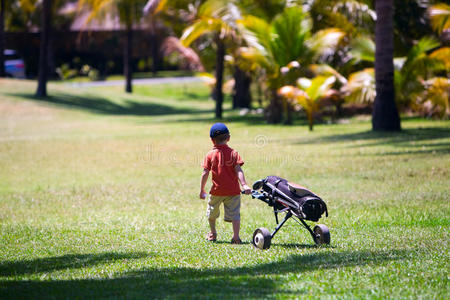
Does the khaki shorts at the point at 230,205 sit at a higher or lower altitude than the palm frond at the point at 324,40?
lower

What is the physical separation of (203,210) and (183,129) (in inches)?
563

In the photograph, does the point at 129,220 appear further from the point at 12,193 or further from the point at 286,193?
the point at 12,193

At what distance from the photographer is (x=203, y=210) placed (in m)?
10.4

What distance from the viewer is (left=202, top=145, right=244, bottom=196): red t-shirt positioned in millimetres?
7184

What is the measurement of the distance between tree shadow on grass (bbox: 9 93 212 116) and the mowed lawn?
11.3m

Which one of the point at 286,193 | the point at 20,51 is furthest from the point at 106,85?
the point at 286,193

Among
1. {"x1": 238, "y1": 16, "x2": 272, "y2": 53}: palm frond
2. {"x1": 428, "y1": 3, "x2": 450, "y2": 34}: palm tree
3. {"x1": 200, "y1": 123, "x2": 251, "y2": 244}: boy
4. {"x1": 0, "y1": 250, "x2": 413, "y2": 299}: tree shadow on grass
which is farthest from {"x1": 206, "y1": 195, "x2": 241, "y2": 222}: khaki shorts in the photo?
{"x1": 238, "y1": 16, "x2": 272, "y2": 53}: palm frond

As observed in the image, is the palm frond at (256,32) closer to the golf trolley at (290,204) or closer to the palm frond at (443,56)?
the palm frond at (443,56)

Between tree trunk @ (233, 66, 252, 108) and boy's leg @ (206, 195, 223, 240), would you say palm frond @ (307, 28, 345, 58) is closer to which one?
tree trunk @ (233, 66, 252, 108)

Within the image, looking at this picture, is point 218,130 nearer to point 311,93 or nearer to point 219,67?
point 311,93

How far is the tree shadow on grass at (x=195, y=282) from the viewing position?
5141 millimetres

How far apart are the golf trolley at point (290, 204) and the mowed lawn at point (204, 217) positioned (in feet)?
0.48

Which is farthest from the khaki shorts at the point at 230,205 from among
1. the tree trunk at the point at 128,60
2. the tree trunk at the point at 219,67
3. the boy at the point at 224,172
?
the tree trunk at the point at 128,60

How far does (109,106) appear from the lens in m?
37.6
